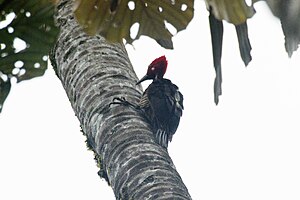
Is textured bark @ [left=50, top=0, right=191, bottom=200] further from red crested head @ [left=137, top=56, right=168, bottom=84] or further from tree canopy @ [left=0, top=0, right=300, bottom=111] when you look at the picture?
red crested head @ [left=137, top=56, right=168, bottom=84]

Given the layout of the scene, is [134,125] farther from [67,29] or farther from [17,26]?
[17,26]

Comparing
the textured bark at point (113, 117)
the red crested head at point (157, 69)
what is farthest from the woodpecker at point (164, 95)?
the textured bark at point (113, 117)

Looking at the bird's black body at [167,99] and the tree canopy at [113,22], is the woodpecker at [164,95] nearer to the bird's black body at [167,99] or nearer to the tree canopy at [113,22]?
the bird's black body at [167,99]

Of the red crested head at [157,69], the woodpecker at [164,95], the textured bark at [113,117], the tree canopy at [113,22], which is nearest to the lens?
the tree canopy at [113,22]

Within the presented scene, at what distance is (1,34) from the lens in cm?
160

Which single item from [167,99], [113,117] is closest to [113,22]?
[113,117]

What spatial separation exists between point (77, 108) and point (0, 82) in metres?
2.36

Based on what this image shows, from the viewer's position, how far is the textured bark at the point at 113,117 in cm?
327

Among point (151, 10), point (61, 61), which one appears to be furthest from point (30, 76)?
point (61, 61)

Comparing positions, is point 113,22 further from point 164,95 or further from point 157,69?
point 157,69

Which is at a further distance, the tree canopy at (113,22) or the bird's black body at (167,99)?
the bird's black body at (167,99)

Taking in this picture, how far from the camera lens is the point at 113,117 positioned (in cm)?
369

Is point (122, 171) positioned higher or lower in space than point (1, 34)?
higher

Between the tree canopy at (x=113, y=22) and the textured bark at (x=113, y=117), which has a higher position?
the textured bark at (x=113, y=117)
